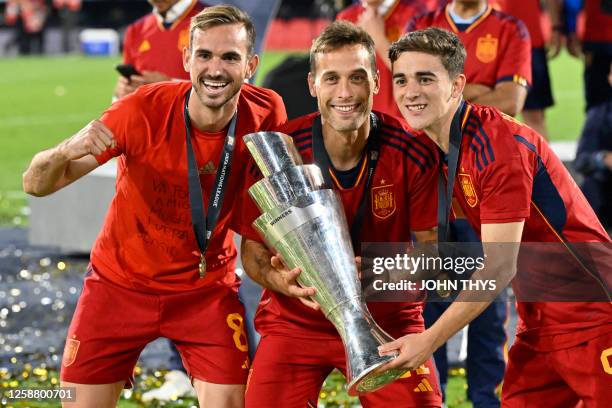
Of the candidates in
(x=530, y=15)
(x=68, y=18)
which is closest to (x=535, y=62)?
(x=530, y=15)

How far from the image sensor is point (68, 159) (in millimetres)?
4316

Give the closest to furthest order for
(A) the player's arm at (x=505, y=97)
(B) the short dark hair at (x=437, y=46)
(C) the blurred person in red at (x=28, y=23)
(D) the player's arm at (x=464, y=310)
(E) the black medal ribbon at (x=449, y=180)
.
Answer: (D) the player's arm at (x=464, y=310) → (E) the black medal ribbon at (x=449, y=180) → (B) the short dark hair at (x=437, y=46) → (A) the player's arm at (x=505, y=97) → (C) the blurred person in red at (x=28, y=23)

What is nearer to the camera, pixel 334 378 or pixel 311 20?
pixel 334 378

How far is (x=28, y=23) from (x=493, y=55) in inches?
959

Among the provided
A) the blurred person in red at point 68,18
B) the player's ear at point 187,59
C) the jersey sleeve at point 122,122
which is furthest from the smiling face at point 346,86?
the blurred person in red at point 68,18

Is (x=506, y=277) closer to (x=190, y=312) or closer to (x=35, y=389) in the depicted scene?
(x=190, y=312)

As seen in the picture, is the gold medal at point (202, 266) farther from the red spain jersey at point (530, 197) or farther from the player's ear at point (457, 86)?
the player's ear at point (457, 86)

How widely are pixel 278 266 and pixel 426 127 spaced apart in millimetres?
712

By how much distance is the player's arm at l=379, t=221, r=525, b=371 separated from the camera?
3.89m

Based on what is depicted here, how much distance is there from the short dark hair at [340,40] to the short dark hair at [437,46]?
0.37 ft

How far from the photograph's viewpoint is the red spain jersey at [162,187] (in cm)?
456

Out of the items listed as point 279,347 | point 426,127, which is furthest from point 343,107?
point 279,347

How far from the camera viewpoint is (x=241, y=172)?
4.62 meters

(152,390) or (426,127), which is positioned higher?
(426,127)
